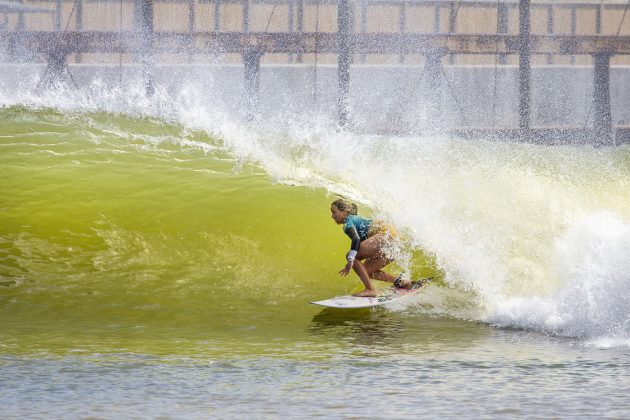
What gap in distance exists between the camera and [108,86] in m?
28.0

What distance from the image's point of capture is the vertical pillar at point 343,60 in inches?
1086

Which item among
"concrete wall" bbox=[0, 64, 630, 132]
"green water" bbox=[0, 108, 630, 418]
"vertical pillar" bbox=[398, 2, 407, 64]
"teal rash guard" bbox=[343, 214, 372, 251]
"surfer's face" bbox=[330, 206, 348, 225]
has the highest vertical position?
"vertical pillar" bbox=[398, 2, 407, 64]

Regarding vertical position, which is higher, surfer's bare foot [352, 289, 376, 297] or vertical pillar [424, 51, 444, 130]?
vertical pillar [424, 51, 444, 130]

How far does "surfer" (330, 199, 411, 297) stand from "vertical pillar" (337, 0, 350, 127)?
17.0m

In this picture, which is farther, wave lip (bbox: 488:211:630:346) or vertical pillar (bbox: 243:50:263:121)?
vertical pillar (bbox: 243:50:263:121)

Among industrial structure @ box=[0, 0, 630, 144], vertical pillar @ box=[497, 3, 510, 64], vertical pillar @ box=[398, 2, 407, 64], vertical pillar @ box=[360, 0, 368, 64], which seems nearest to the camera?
industrial structure @ box=[0, 0, 630, 144]

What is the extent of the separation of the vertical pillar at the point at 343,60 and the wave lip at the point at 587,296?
55.7 ft

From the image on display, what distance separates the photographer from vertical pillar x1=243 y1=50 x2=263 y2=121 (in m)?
27.7

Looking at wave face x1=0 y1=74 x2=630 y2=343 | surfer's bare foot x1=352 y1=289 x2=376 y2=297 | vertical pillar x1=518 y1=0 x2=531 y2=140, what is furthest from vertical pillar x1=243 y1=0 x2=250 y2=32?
surfer's bare foot x1=352 y1=289 x2=376 y2=297

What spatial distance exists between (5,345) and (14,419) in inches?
89.0

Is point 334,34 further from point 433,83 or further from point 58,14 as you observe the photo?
point 58,14

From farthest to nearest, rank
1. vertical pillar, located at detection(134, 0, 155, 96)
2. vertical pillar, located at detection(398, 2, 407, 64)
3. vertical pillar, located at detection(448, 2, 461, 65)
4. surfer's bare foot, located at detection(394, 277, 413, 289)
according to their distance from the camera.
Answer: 1. vertical pillar, located at detection(448, 2, 461, 65)
2. vertical pillar, located at detection(398, 2, 407, 64)
3. vertical pillar, located at detection(134, 0, 155, 96)
4. surfer's bare foot, located at detection(394, 277, 413, 289)

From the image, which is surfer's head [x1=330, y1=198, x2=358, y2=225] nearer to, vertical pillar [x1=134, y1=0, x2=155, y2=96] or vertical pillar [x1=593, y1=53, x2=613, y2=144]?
vertical pillar [x1=134, y1=0, x2=155, y2=96]

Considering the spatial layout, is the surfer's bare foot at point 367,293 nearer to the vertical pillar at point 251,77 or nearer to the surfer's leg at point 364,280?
the surfer's leg at point 364,280
